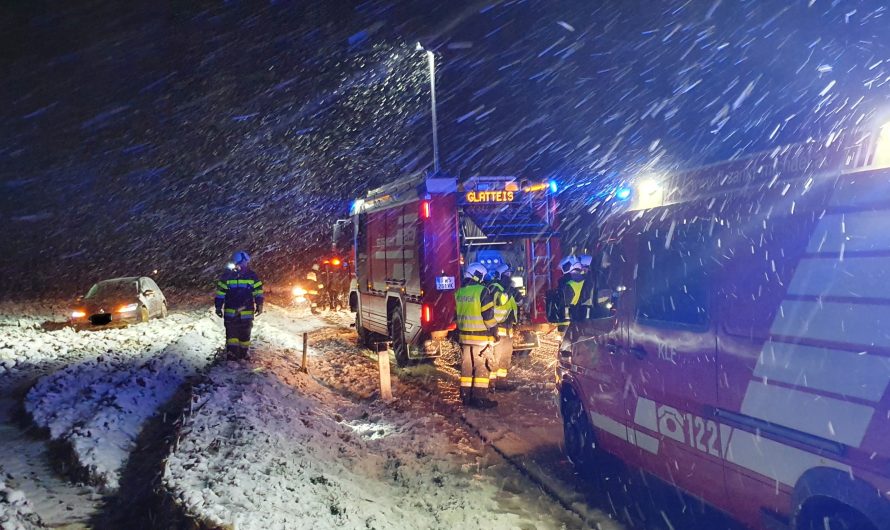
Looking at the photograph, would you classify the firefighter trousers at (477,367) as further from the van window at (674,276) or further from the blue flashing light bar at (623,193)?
the van window at (674,276)

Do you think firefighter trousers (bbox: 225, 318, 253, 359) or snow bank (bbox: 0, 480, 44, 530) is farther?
firefighter trousers (bbox: 225, 318, 253, 359)

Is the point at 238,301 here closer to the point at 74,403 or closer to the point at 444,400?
the point at 74,403

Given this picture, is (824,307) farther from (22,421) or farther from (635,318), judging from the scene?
(22,421)

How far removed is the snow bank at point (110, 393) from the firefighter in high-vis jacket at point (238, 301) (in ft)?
2.18

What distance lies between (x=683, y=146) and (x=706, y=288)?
20091mm

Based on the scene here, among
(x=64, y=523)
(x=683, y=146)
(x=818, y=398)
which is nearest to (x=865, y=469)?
(x=818, y=398)

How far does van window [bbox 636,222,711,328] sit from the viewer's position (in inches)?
169

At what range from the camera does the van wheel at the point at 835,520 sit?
308 cm

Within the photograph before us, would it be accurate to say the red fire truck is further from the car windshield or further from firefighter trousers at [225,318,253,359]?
the car windshield

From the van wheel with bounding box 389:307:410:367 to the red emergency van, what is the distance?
253 inches

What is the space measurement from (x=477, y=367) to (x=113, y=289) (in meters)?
12.4

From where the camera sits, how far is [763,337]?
361 centimetres

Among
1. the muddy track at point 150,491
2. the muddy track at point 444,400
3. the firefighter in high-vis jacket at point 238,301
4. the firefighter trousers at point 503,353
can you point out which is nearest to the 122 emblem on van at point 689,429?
the muddy track at point 444,400

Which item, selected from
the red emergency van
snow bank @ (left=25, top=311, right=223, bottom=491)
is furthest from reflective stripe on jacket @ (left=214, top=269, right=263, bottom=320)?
the red emergency van
